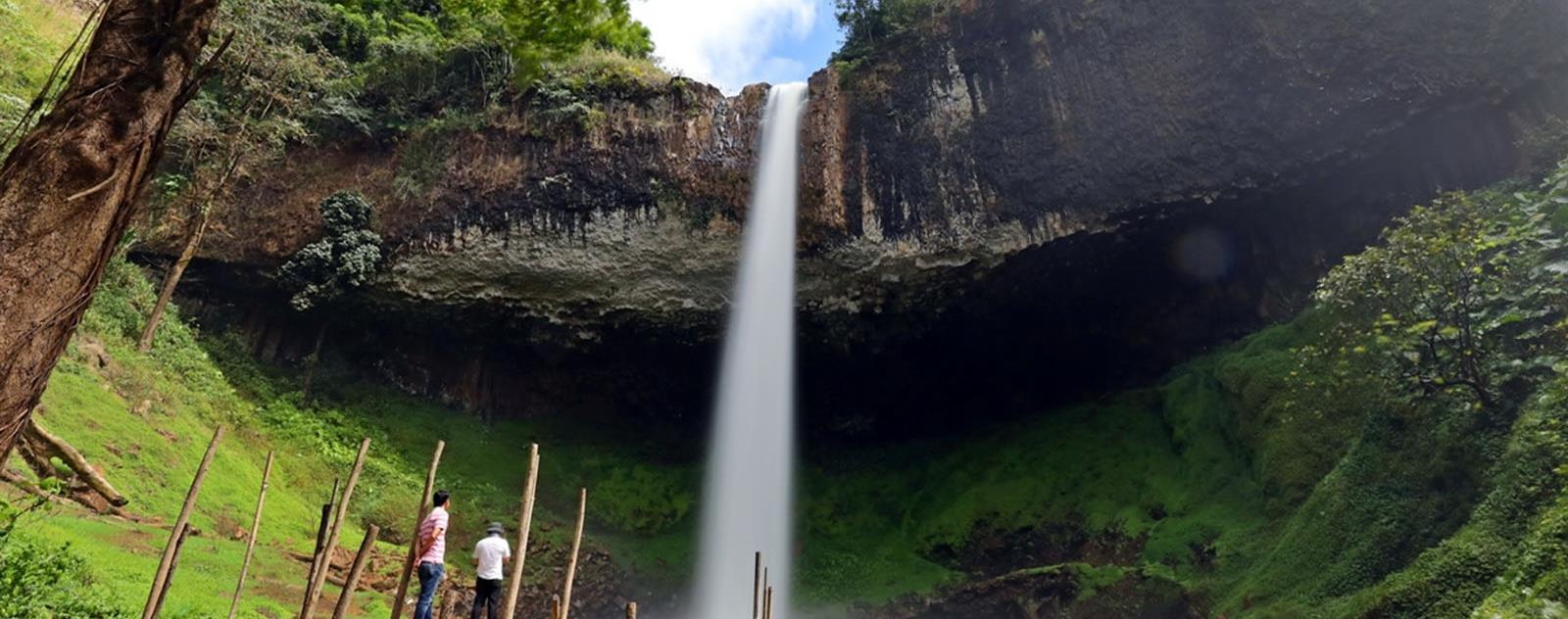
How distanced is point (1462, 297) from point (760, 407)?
14.6m

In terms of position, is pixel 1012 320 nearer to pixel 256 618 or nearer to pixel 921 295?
pixel 921 295

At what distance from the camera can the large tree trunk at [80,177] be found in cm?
268

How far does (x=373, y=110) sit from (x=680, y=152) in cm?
741

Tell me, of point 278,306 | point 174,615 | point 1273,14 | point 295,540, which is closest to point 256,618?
point 174,615

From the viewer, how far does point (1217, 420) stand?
57.4 feet

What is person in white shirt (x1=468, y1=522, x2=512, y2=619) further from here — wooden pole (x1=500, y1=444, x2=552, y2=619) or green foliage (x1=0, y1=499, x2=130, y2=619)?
green foliage (x1=0, y1=499, x2=130, y2=619)

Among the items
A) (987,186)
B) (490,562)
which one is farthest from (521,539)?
(987,186)

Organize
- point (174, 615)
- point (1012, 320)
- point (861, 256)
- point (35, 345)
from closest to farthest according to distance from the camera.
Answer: point (35, 345) < point (174, 615) < point (861, 256) < point (1012, 320)

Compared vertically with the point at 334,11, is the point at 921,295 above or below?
below

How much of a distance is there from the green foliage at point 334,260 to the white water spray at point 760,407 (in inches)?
326

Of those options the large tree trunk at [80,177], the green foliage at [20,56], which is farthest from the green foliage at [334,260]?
the large tree trunk at [80,177]

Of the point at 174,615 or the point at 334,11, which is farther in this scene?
the point at 334,11

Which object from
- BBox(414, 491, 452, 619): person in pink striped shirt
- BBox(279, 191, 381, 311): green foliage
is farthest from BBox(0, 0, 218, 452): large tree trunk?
BBox(279, 191, 381, 311): green foliage

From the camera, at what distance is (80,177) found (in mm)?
2840
